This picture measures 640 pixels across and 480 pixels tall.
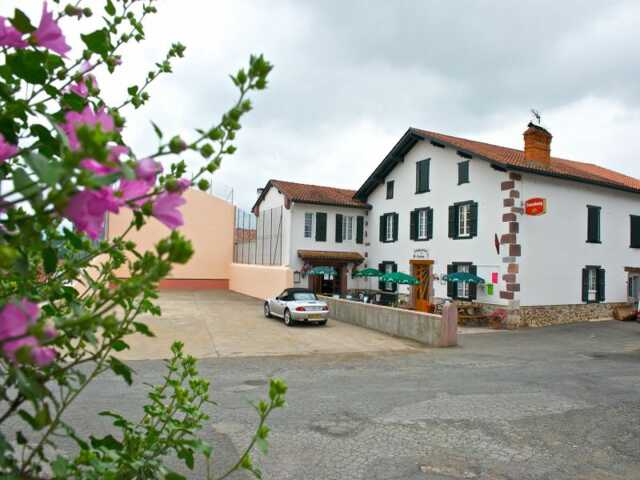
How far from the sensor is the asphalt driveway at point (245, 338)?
12922 mm

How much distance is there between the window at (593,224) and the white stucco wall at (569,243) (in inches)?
10.2

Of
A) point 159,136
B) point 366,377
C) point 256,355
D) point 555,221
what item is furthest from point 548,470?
point 555,221

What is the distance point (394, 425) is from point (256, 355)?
624cm

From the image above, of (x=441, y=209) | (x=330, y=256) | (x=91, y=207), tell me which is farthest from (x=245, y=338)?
(x=91, y=207)

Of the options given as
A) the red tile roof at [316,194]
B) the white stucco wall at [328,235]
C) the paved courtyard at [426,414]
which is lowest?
the paved courtyard at [426,414]

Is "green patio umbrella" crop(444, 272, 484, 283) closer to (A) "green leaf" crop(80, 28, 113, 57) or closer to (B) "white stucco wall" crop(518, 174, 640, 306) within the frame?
(B) "white stucco wall" crop(518, 174, 640, 306)

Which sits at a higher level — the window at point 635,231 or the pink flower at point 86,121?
the window at point 635,231

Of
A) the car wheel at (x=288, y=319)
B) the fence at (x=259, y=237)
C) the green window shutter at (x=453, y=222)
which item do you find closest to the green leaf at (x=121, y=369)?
the car wheel at (x=288, y=319)

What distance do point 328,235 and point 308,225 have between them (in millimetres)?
1373

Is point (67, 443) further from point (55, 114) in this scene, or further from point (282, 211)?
point (282, 211)

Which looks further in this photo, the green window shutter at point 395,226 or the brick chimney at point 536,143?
the green window shutter at point 395,226

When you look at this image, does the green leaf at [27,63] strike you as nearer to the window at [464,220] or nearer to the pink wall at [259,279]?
the window at [464,220]

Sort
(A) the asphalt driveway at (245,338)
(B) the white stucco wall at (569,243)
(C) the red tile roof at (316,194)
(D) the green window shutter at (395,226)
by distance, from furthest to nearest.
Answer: (C) the red tile roof at (316,194)
(D) the green window shutter at (395,226)
(B) the white stucco wall at (569,243)
(A) the asphalt driveway at (245,338)

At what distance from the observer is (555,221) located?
67.7ft
